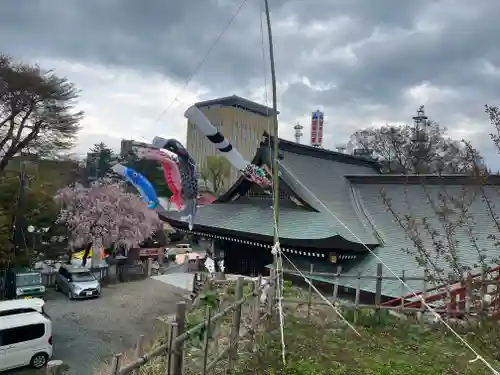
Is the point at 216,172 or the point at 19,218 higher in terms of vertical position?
the point at 216,172

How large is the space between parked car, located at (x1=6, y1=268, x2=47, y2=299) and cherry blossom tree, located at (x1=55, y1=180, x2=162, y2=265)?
4.51 m

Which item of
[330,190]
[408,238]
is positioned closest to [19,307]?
[330,190]

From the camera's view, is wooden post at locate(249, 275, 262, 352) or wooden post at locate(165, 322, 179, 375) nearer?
wooden post at locate(165, 322, 179, 375)

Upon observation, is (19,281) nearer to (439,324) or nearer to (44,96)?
(44,96)

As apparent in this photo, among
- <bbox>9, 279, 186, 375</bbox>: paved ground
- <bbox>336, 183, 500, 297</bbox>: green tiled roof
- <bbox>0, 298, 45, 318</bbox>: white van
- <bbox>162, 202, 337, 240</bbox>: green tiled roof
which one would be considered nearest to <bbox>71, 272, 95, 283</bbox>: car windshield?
<bbox>9, 279, 186, 375</bbox>: paved ground

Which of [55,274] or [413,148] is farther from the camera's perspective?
[413,148]

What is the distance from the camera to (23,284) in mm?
16391

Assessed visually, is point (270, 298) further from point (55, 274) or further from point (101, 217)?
point (101, 217)

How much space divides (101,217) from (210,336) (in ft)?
66.2

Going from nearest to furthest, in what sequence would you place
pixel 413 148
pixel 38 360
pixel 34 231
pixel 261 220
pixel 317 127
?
1. pixel 38 360
2. pixel 261 220
3. pixel 34 231
4. pixel 317 127
5. pixel 413 148

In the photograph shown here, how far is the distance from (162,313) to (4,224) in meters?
6.96

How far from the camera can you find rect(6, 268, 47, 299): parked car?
16.1 m

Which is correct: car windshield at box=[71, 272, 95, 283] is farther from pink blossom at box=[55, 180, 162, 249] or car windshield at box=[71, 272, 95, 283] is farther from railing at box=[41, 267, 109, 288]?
pink blossom at box=[55, 180, 162, 249]

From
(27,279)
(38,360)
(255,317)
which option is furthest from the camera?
(27,279)
